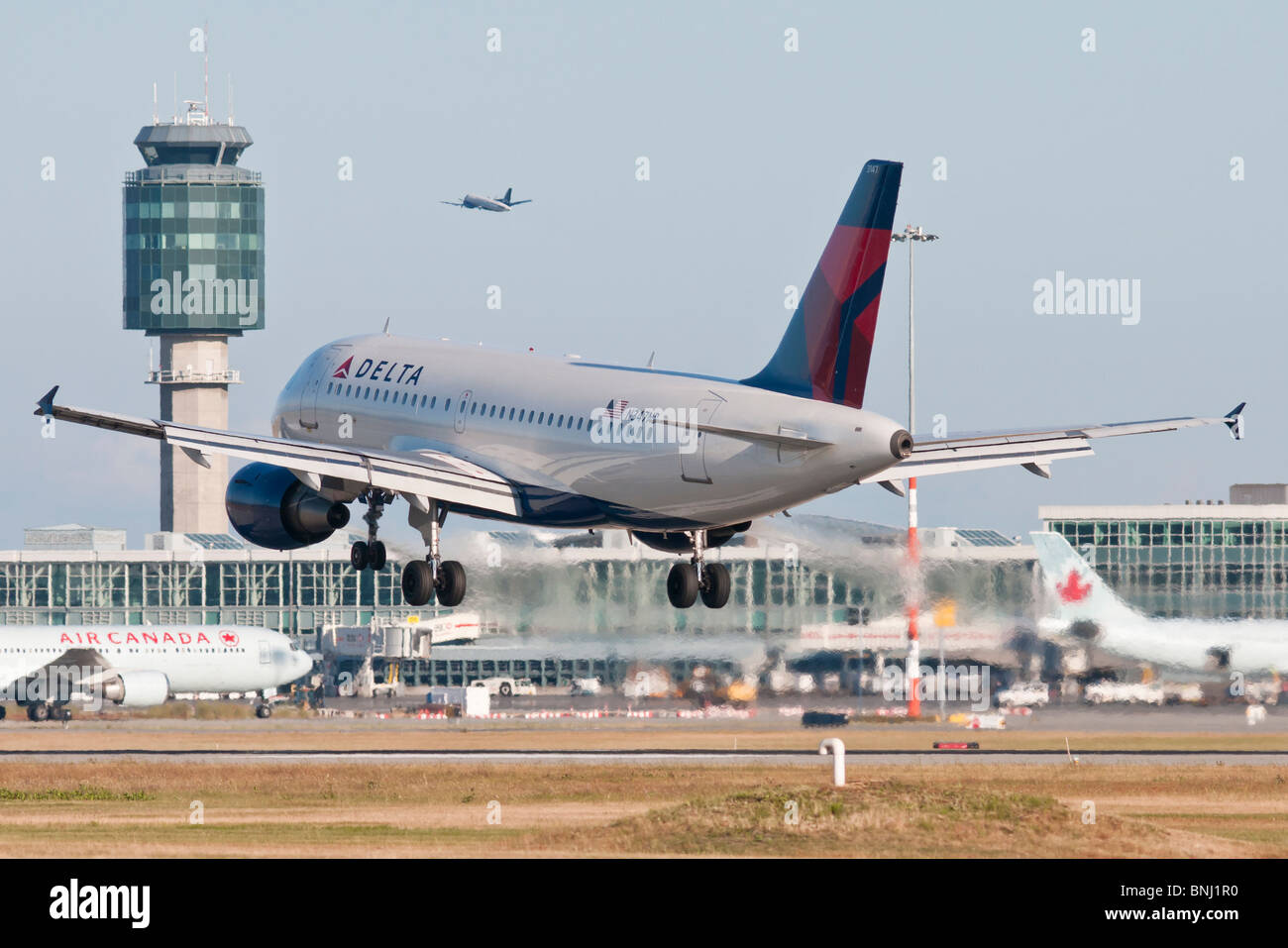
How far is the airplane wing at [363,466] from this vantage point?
164 feet

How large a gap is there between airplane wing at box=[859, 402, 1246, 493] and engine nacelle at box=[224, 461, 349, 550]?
536 inches

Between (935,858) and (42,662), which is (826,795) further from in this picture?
(42,662)

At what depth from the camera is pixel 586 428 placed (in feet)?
169

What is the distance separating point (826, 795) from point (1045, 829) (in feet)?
15.3

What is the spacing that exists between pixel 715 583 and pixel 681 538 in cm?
158

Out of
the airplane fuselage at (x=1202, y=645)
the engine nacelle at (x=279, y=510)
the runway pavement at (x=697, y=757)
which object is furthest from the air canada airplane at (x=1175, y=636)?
the engine nacelle at (x=279, y=510)

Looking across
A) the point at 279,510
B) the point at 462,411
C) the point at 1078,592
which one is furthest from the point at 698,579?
the point at 1078,592

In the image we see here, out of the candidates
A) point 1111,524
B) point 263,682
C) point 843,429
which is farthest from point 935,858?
point 1111,524

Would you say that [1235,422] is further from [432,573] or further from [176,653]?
[176,653]

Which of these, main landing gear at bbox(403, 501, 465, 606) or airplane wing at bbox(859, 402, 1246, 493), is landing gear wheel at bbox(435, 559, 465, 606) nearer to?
main landing gear at bbox(403, 501, 465, 606)

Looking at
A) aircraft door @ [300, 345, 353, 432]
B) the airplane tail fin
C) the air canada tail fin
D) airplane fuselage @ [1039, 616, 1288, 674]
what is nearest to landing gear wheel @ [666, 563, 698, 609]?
the air canada tail fin

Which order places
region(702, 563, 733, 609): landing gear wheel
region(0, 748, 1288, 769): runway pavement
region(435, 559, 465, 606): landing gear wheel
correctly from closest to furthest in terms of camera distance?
region(435, 559, 465, 606): landing gear wheel → region(702, 563, 733, 609): landing gear wheel → region(0, 748, 1288, 769): runway pavement

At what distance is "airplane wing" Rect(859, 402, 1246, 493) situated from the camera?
52969 mm
